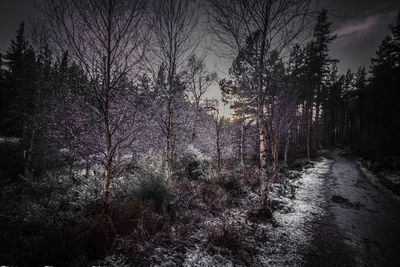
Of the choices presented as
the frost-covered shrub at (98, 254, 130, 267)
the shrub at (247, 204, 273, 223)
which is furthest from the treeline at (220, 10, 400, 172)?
the frost-covered shrub at (98, 254, 130, 267)

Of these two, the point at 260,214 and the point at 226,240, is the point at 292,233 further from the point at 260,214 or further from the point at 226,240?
the point at 226,240

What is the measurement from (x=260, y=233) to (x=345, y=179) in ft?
37.3

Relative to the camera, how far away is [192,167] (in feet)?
35.9

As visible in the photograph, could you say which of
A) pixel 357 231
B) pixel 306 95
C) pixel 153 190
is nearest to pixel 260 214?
pixel 357 231

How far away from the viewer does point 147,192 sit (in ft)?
20.2

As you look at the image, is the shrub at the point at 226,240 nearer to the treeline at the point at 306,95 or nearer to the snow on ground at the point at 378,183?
the treeline at the point at 306,95

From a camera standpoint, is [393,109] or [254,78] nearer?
[254,78]

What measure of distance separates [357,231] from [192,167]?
294 inches

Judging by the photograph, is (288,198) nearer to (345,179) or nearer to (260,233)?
(260,233)

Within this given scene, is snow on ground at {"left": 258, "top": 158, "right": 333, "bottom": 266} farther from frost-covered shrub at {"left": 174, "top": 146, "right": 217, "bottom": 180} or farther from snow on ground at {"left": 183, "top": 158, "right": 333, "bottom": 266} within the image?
frost-covered shrub at {"left": 174, "top": 146, "right": 217, "bottom": 180}

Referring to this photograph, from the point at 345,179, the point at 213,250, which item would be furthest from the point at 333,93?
the point at 213,250

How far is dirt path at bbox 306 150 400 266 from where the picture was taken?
4246 mm

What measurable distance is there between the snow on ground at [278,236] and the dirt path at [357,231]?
0.29 meters

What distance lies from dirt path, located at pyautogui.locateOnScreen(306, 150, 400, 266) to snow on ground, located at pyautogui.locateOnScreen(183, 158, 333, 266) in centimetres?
29
